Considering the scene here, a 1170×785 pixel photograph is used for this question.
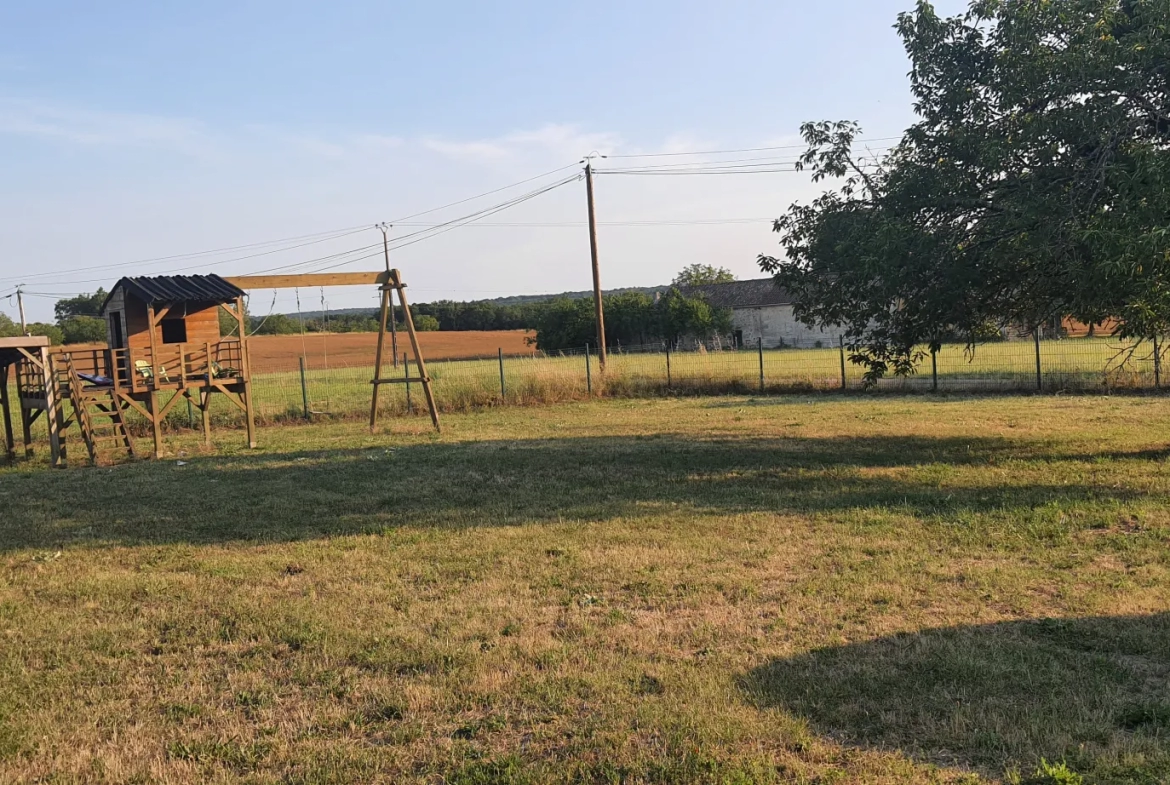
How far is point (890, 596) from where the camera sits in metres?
5.66

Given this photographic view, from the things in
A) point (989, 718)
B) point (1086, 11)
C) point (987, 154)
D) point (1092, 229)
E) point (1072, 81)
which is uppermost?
point (1086, 11)

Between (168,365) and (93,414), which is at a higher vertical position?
(168,365)

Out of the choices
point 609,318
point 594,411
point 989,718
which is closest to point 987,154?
point 989,718

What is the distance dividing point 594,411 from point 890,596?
1505 centimetres

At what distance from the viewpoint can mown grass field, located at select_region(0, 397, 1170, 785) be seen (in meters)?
3.74

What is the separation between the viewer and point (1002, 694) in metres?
4.13

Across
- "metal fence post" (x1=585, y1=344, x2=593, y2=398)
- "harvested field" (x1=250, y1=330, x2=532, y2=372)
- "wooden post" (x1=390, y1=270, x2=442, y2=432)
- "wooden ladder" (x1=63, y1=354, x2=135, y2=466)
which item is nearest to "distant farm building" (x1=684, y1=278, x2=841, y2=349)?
"harvested field" (x1=250, y1=330, x2=532, y2=372)

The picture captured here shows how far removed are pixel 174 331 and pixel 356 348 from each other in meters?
43.7

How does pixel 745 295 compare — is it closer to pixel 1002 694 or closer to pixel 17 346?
pixel 17 346

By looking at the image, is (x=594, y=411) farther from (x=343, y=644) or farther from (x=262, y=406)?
(x=343, y=644)

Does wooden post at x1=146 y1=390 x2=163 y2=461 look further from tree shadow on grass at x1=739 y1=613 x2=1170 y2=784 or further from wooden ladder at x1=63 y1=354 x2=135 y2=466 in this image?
tree shadow on grass at x1=739 y1=613 x2=1170 y2=784

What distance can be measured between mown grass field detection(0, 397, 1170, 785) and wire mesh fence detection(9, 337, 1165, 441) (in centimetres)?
1017

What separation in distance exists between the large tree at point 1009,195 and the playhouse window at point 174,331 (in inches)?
434

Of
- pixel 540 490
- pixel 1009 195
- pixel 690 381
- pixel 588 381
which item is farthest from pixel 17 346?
pixel 690 381
